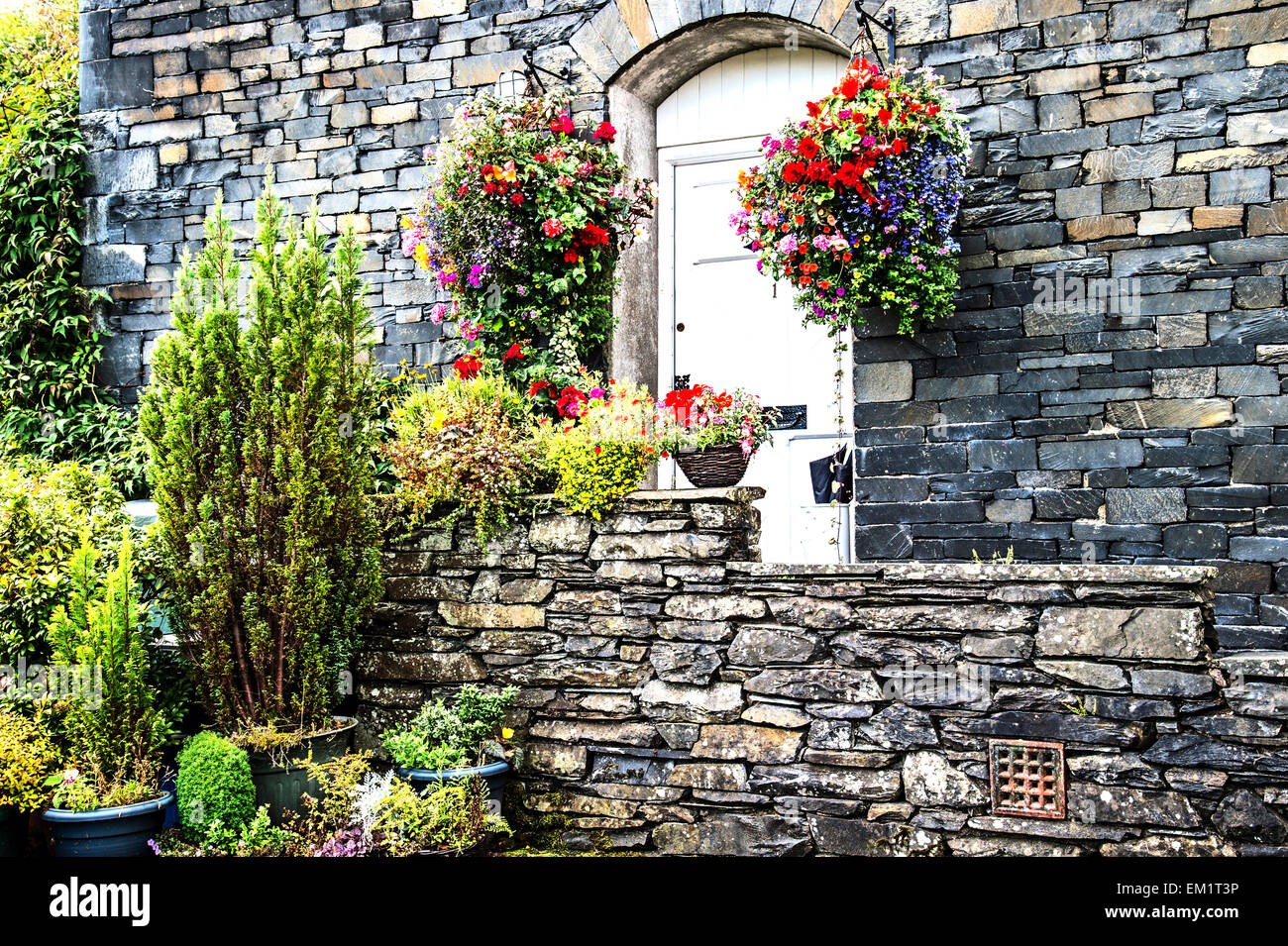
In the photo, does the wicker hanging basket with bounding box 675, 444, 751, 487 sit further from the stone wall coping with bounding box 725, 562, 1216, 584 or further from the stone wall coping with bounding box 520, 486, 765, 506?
the stone wall coping with bounding box 725, 562, 1216, 584

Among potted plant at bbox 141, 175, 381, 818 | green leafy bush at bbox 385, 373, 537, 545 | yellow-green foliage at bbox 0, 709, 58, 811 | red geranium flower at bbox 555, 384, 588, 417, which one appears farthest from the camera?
red geranium flower at bbox 555, 384, 588, 417

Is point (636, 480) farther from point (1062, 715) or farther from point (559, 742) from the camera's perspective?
point (1062, 715)

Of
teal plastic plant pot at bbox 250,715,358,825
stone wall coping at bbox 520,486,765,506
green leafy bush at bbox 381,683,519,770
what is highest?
stone wall coping at bbox 520,486,765,506

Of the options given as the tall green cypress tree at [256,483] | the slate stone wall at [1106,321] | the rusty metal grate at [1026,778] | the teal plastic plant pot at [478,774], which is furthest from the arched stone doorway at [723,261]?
the teal plastic plant pot at [478,774]

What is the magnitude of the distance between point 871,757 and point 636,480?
157 centimetres

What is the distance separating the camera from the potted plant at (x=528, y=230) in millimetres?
5578

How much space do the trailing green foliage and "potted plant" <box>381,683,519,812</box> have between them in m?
3.41

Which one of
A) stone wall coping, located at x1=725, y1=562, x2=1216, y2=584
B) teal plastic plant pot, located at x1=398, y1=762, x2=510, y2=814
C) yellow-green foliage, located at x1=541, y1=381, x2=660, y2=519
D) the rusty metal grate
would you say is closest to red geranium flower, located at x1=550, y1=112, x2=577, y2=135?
yellow-green foliage, located at x1=541, y1=381, x2=660, y2=519

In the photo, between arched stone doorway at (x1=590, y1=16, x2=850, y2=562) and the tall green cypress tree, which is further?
arched stone doorway at (x1=590, y1=16, x2=850, y2=562)

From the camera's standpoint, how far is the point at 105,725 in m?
4.30

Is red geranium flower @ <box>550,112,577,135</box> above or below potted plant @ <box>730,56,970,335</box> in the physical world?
above

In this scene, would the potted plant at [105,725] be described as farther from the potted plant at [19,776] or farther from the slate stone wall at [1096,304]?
the slate stone wall at [1096,304]

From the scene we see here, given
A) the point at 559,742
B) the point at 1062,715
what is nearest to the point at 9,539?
the point at 559,742

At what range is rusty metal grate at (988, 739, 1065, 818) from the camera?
13.2 ft
